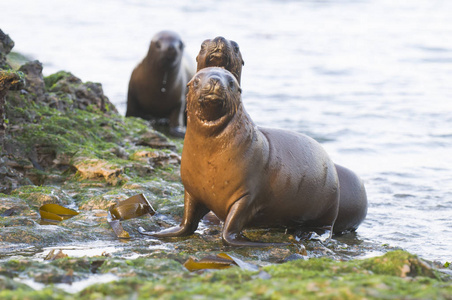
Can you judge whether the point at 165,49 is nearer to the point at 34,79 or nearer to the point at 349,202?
the point at 34,79

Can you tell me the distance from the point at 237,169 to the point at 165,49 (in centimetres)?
638

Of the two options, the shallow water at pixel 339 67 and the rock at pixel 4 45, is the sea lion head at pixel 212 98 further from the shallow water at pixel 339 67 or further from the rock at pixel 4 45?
the rock at pixel 4 45

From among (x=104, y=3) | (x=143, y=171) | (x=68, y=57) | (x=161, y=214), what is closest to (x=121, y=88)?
(x=68, y=57)

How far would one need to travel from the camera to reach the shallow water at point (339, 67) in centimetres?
866

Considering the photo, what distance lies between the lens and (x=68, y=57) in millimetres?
19500

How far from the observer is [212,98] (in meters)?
5.05

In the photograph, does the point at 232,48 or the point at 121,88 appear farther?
the point at 121,88

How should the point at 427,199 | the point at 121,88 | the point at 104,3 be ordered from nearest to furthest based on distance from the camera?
1. the point at 427,199
2. the point at 121,88
3. the point at 104,3

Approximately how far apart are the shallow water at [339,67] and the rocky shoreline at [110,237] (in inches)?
78.3

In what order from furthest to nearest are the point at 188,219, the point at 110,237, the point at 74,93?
the point at 74,93 < the point at 188,219 < the point at 110,237

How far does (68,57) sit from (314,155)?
1470 centimetres

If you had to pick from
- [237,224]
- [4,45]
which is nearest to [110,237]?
[237,224]

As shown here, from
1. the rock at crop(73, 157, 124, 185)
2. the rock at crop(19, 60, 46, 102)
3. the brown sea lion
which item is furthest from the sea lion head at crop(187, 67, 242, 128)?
the rock at crop(19, 60, 46, 102)

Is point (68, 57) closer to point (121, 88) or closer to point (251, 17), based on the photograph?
point (121, 88)
